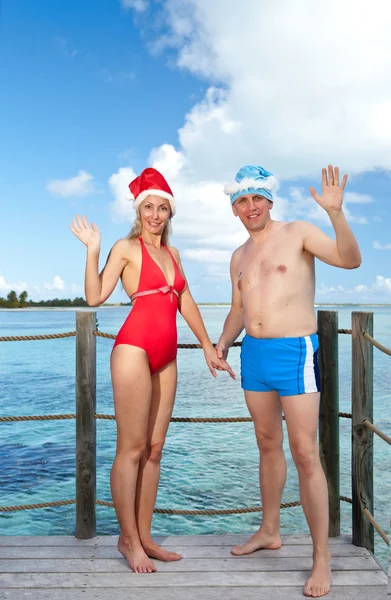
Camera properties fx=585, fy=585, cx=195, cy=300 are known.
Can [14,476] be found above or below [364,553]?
below

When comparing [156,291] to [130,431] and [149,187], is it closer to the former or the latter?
[149,187]

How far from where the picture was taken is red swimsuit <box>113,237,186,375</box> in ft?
8.23

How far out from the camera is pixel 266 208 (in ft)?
8.58

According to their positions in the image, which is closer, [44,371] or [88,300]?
[88,300]

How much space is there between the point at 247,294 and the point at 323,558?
114cm

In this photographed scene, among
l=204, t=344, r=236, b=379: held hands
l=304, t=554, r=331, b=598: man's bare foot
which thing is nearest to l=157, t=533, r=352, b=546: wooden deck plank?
l=304, t=554, r=331, b=598: man's bare foot

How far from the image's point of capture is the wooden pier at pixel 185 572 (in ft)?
7.61

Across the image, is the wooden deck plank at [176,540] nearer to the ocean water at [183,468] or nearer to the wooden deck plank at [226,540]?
the wooden deck plank at [226,540]

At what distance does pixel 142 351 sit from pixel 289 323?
0.63 meters

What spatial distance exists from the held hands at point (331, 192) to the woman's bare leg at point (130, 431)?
0.96 meters

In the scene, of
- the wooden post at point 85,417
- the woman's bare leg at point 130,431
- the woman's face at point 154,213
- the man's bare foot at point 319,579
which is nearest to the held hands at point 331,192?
the woman's face at point 154,213

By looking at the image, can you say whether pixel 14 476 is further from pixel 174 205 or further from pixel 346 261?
pixel 346 261

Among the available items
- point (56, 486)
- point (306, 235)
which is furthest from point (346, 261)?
point (56, 486)

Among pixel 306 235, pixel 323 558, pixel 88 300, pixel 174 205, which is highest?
pixel 174 205
